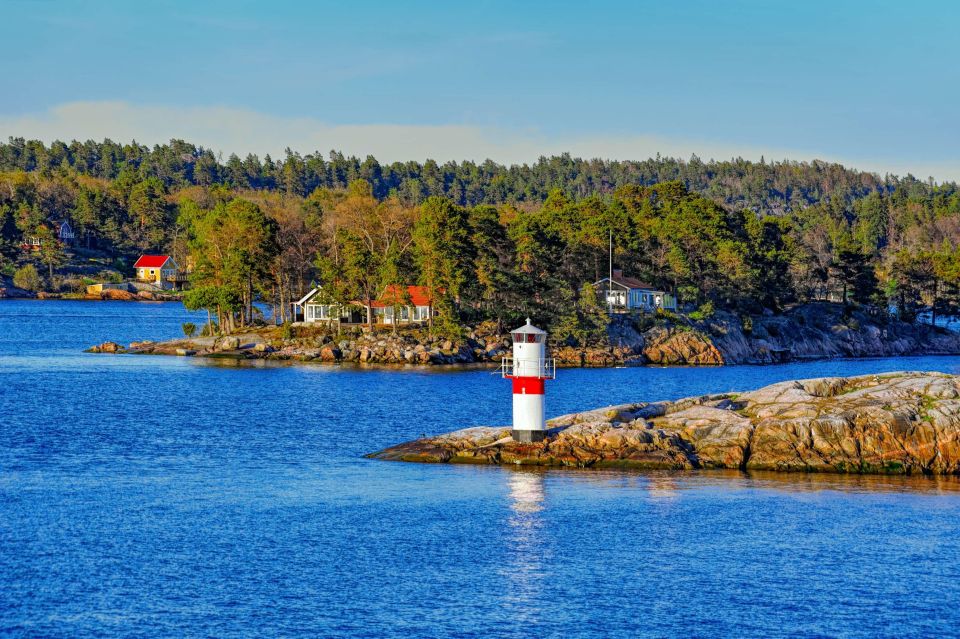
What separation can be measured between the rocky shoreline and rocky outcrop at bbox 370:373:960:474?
52.6 meters

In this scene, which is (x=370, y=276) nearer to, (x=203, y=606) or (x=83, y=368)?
(x=83, y=368)

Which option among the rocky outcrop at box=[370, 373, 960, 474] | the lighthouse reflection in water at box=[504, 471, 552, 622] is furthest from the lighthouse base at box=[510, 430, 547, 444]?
the lighthouse reflection in water at box=[504, 471, 552, 622]

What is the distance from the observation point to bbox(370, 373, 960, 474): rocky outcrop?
1654 inches

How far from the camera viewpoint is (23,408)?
6425 cm

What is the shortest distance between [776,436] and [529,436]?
9.75 meters

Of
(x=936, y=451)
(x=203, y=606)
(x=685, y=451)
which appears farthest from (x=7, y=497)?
(x=936, y=451)

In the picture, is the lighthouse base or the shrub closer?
the lighthouse base

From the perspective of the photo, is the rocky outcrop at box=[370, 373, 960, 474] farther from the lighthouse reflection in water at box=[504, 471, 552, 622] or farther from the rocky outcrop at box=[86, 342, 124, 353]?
the rocky outcrop at box=[86, 342, 124, 353]

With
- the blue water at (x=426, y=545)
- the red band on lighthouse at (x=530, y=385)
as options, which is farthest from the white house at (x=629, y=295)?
the red band on lighthouse at (x=530, y=385)

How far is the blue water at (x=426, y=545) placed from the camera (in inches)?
1014

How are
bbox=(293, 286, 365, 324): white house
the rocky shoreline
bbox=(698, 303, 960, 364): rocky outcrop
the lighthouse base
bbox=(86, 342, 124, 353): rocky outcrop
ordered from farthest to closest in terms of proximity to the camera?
1. bbox=(698, 303, 960, 364): rocky outcrop
2. bbox=(293, 286, 365, 324): white house
3. bbox=(86, 342, 124, 353): rocky outcrop
4. the rocky shoreline
5. the lighthouse base

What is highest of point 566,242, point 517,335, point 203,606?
point 566,242

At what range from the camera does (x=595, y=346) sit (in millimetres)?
102750

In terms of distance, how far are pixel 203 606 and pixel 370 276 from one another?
254 ft
